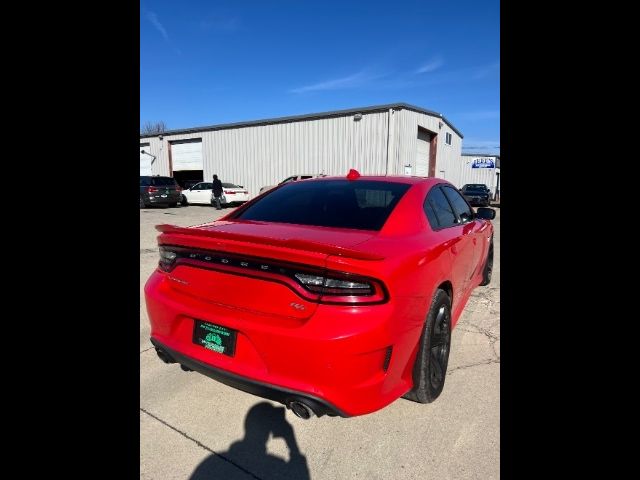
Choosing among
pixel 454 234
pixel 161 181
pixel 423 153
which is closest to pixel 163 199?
pixel 161 181

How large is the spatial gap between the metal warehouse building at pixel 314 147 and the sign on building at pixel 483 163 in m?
9.38

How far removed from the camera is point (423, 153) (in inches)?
826

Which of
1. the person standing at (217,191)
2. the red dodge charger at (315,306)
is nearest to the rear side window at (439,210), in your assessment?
the red dodge charger at (315,306)

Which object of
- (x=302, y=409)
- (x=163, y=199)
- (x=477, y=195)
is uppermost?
(x=477, y=195)

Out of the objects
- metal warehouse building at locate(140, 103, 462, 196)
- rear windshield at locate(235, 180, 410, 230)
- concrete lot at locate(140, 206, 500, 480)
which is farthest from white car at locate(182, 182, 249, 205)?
concrete lot at locate(140, 206, 500, 480)

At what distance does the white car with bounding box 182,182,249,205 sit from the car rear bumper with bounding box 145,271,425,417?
54.3 feet

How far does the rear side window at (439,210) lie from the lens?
2.68 m

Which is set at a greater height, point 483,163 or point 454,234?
→ point 483,163

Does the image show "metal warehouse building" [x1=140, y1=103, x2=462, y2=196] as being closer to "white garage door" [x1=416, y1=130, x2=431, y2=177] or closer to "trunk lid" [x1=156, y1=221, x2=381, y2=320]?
"white garage door" [x1=416, y1=130, x2=431, y2=177]

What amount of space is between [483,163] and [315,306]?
126 feet

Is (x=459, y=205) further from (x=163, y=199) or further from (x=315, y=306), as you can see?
(x=163, y=199)
